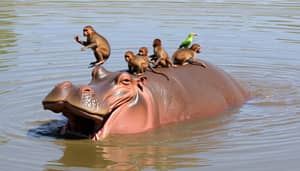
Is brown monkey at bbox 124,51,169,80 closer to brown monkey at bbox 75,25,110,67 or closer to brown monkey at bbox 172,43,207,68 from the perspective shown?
brown monkey at bbox 75,25,110,67

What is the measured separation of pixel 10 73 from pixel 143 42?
3.33 m

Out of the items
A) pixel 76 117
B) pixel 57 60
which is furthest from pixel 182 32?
pixel 76 117

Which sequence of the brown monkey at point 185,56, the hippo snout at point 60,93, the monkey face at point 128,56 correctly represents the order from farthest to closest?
the brown monkey at point 185,56 → the monkey face at point 128,56 → the hippo snout at point 60,93

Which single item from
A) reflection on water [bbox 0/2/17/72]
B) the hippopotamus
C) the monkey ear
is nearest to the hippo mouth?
the hippopotamus

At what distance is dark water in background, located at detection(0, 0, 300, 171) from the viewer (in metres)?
7.73

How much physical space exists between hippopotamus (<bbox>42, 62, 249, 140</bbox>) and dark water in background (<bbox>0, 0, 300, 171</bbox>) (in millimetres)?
148

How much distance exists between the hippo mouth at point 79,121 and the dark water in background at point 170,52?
170 millimetres

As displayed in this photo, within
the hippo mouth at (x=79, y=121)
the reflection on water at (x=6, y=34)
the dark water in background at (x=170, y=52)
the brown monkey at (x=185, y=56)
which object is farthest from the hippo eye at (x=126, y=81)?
the reflection on water at (x=6, y=34)

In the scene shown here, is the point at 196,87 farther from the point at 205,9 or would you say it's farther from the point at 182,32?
the point at 205,9

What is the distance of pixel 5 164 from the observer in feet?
24.7

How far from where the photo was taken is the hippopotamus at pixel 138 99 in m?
7.60

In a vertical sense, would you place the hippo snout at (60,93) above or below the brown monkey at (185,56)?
below

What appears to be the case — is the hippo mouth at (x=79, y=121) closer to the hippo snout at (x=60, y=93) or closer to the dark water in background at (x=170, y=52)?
the hippo snout at (x=60, y=93)

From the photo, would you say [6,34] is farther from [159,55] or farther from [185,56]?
[159,55]
